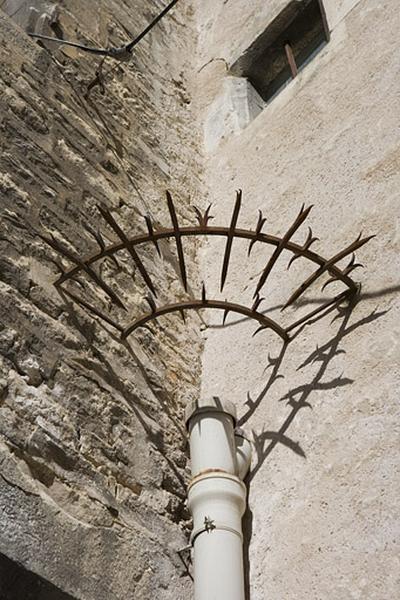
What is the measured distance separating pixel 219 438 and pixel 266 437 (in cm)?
19

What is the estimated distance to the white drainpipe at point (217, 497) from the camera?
2.22 m

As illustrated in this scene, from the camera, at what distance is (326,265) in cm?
267

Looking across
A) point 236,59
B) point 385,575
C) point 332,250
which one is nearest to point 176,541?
point 385,575

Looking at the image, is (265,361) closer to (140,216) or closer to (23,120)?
(140,216)

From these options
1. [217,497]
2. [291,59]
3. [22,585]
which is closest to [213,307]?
[217,497]

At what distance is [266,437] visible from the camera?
2654 mm

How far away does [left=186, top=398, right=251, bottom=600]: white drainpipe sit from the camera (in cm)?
222

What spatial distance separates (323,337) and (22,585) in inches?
49.0

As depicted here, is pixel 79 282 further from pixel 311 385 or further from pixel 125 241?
pixel 311 385

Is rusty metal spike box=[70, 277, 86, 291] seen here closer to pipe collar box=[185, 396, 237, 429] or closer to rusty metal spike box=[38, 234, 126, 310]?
rusty metal spike box=[38, 234, 126, 310]

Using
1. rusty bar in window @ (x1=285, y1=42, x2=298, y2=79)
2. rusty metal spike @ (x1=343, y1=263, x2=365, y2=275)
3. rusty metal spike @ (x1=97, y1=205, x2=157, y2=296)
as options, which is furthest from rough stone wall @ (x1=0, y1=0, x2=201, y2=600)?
rusty bar in window @ (x1=285, y1=42, x2=298, y2=79)

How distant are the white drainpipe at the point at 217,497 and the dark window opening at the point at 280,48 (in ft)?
8.11

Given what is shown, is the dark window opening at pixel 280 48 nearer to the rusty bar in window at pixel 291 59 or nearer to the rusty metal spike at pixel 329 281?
the rusty bar in window at pixel 291 59

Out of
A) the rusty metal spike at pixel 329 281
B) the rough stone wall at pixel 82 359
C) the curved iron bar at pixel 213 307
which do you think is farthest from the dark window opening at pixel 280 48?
the curved iron bar at pixel 213 307
